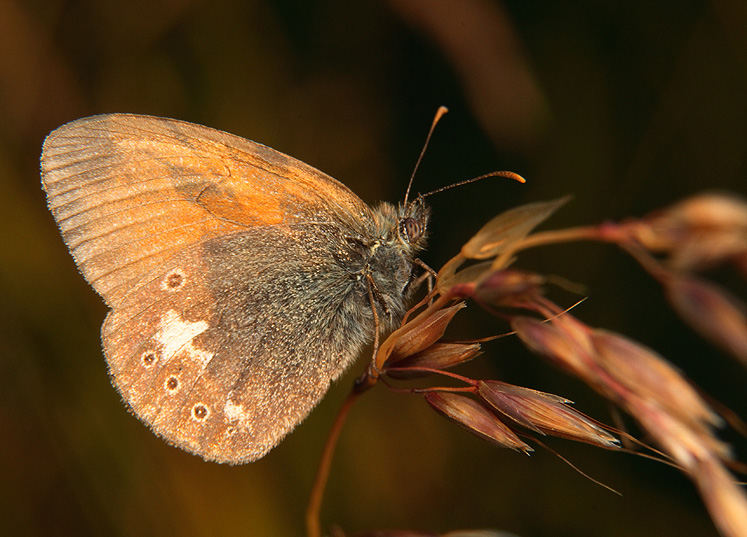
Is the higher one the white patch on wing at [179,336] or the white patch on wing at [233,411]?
the white patch on wing at [179,336]

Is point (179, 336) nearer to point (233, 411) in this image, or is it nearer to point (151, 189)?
point (233, 411)

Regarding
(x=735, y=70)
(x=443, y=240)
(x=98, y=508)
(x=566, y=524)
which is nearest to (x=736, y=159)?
(x=735, y=70)

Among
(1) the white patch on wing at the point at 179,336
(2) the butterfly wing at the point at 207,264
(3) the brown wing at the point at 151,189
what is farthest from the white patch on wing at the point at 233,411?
(3) the brown wing at the point at 151,189

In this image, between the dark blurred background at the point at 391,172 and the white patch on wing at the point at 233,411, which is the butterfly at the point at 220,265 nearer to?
the white patch on wing at the point at 233,411

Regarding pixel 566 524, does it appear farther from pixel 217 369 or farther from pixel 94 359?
pixel 94 359

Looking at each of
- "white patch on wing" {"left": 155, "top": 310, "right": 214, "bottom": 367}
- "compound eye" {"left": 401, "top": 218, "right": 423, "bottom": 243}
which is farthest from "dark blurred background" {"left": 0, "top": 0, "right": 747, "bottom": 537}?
"compound eye" {"left": 401, "top": 218, "right": 423, "bottom": 243}

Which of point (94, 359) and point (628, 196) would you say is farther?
point (628, 196)

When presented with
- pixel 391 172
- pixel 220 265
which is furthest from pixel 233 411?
pixel 391 172
